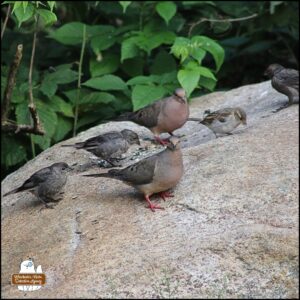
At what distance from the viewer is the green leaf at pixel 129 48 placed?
9039 mm

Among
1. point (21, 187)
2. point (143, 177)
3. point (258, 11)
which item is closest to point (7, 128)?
point (21, 187)

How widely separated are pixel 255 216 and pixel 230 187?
459 millimetres

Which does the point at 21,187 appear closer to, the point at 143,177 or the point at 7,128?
the point at 7,128

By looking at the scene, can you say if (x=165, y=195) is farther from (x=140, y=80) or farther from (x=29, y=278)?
(x=140, y=80)

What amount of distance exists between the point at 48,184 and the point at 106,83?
2.96 metres

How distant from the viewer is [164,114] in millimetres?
7418

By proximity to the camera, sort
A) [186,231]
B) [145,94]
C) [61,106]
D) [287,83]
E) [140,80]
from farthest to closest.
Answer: [61,106] < [140,80] < [145,94] < [287,83] < [186,231]

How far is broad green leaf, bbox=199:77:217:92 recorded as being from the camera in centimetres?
879

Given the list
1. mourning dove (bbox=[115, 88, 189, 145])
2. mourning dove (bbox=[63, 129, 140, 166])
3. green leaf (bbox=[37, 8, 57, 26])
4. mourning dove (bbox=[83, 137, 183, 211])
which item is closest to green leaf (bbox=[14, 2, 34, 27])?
green leaf (bbox=[37, 8, 57, 26])

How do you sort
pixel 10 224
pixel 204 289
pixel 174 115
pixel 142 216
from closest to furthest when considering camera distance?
pixel 204 289
pixel 142 216
pixel 10 224
pixel 174 115

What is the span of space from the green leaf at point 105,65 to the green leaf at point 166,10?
89 centimetres

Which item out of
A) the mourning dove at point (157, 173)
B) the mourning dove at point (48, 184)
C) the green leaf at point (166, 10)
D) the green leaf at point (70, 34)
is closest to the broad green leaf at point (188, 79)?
the green leaf at point (166, 10)

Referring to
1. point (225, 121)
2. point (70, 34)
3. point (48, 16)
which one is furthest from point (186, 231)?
point (70, 34)

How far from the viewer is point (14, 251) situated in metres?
5.34
